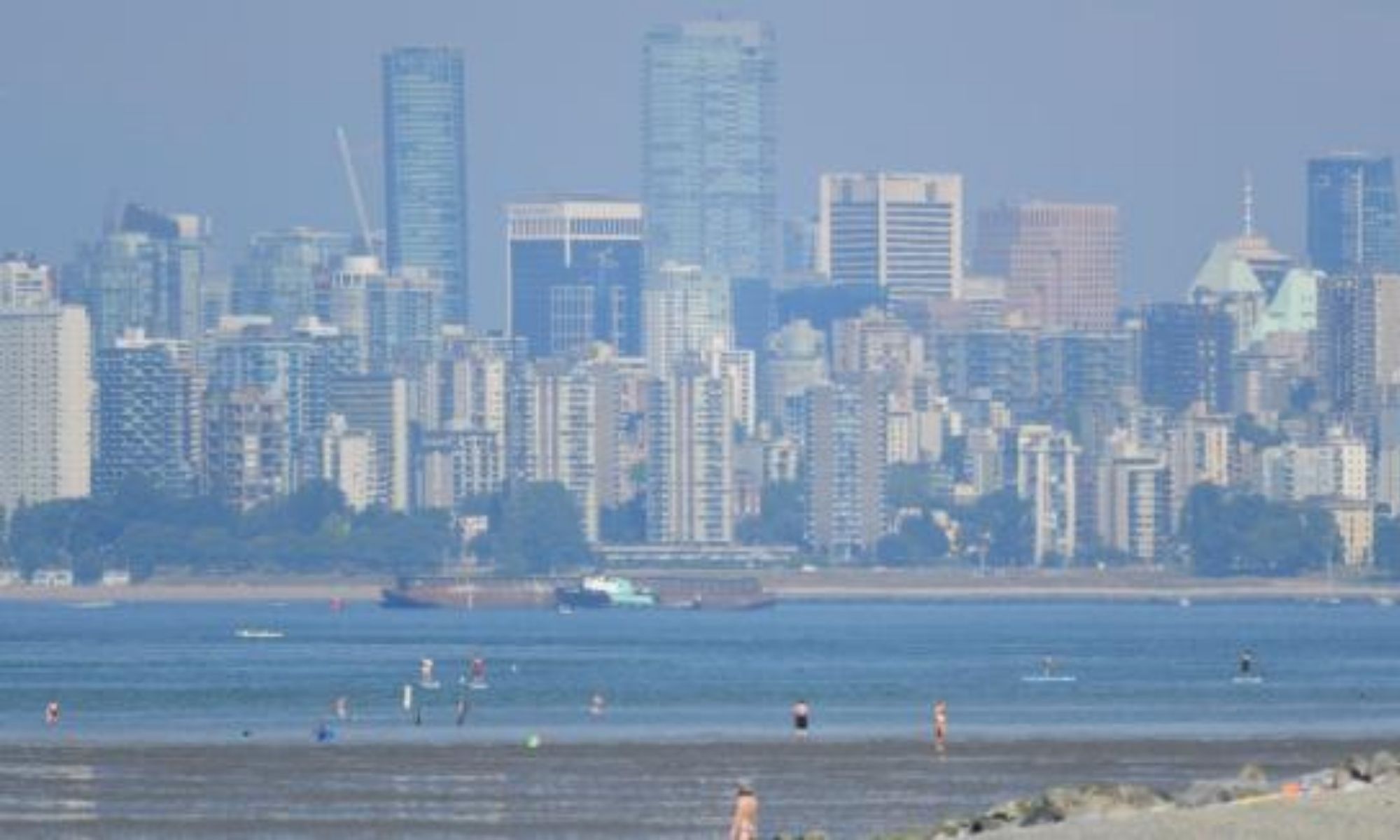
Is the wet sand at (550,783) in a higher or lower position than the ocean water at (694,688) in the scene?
higher

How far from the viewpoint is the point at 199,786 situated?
8244 cm

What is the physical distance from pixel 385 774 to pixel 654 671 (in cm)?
5863

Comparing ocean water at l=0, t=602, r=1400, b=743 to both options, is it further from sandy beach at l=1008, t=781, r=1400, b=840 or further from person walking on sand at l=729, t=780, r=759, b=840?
sandy beach at l=1008, t=781, r=1400, b=840

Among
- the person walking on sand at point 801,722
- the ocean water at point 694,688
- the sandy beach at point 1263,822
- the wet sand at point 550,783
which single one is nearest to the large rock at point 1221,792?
the sandy beach at point 1263,822

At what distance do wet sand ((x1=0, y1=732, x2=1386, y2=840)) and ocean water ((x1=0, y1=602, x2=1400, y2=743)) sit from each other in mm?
5122

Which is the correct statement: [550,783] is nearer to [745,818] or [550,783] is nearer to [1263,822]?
[745,818]

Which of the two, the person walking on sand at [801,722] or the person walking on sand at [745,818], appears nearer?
the person walking on sand at [745,818]

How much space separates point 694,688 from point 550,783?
45.9m

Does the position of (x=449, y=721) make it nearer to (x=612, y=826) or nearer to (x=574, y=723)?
(x=574, y=723)

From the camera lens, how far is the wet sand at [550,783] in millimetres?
74000

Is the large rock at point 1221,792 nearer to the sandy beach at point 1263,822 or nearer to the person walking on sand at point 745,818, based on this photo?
the sandy beach at point 1263,822

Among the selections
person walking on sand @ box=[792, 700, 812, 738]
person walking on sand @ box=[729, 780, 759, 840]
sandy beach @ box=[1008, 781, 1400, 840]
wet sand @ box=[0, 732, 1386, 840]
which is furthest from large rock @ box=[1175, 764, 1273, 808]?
person walking on sand @ box=[792, 700, 812, 738]

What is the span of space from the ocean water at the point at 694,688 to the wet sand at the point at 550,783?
16.8 feet

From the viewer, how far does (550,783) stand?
83.6 metres
